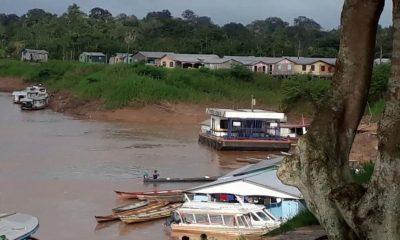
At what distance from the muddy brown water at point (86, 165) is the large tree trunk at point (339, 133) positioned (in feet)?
49.5

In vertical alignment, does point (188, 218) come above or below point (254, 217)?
below

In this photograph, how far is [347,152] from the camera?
607cm

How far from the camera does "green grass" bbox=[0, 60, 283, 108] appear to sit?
215 feet

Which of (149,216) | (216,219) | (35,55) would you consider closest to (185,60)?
(35,55)

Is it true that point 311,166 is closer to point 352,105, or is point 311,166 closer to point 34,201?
point 352,105

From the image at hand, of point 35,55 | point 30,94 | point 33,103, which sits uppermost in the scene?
point 35,55

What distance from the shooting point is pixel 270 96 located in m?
70.8

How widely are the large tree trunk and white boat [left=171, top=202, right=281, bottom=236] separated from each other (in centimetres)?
1271

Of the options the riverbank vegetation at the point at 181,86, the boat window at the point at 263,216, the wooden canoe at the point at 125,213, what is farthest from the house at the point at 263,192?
the riverbank vegetation at the point at 181,86

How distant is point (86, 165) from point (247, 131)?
12.2 metres

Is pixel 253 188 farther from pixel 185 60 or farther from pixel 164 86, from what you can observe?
pixel 185 60

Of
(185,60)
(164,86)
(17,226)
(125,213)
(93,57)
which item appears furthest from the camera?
(93,57)

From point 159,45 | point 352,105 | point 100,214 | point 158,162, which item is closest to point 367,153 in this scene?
point 158,162

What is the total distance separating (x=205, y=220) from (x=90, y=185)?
11.8m
